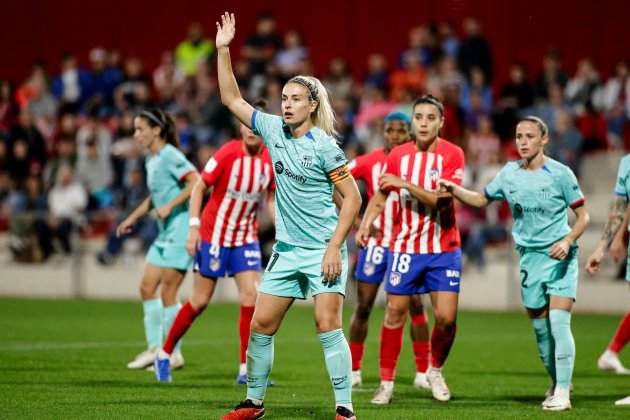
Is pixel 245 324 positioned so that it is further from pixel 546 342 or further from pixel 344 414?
pixel 344 414

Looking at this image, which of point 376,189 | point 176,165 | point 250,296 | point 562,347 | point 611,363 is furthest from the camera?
point 611,363

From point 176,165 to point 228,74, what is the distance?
11.6ft

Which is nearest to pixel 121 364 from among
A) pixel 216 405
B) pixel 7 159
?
pixel 216 405

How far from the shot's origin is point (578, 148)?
1981 centimetres

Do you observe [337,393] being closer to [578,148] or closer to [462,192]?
[462,192]

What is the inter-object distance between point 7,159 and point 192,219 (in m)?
14.0

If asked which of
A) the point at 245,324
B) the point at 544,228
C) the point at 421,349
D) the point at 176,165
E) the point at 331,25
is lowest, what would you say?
the point at 421,349

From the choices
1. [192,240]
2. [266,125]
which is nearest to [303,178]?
[266,125]

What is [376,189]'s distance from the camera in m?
10.6

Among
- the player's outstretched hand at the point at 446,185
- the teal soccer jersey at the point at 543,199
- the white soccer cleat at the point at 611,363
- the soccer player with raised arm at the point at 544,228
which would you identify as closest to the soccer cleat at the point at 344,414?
the soccer player with raised arm at the point at 544,228

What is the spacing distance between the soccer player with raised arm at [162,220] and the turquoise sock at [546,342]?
11.9ft

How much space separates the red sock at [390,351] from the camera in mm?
9305

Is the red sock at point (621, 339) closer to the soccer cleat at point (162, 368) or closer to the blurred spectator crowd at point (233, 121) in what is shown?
the soccer cleat at point (162, 368)

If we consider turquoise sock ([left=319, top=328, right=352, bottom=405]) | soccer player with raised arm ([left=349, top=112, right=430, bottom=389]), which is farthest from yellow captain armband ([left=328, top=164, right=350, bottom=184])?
soccer player with raised arm ([left=349, top=112, right=430, bottom=389])
